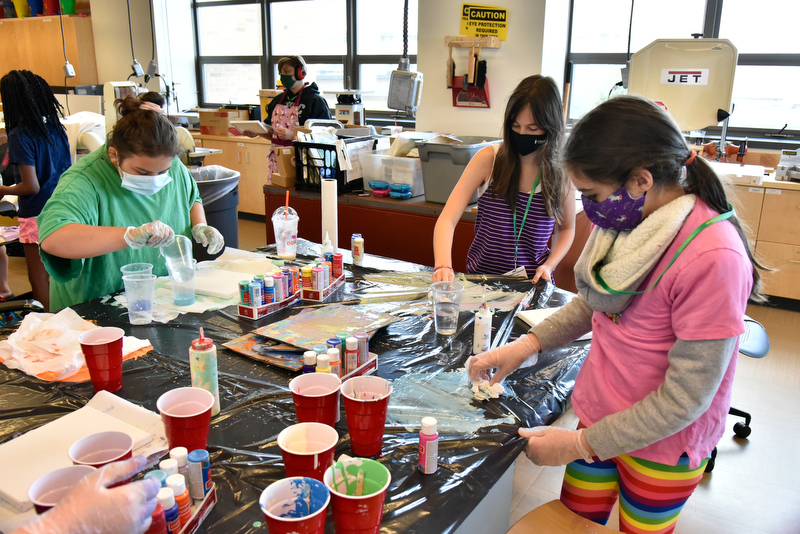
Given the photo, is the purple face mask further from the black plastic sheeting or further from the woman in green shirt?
the woman in green shirt

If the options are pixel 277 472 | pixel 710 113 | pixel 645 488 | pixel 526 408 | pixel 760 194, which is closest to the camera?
pixel 277 472

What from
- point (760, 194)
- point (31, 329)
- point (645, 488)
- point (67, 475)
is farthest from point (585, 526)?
point (760, 194)

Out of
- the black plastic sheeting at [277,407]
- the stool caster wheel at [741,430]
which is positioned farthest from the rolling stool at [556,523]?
the stool caster wheel at [741,430]

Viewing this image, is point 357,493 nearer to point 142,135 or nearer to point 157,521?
point 157,521

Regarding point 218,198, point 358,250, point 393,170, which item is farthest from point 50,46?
point 358,250

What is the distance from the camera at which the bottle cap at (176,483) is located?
79 cm

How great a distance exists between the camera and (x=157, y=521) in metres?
0.76

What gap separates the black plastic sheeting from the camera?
923 millimetres

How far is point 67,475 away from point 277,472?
333mm

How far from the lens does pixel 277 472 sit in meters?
0.98

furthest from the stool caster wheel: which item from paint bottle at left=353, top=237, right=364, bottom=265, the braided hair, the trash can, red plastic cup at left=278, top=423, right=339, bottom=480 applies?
the braided hair

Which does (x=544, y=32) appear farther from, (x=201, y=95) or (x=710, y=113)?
(x=201, y=95)

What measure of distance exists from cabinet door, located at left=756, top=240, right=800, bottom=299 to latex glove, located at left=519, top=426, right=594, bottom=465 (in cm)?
333

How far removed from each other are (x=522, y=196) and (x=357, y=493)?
1.48 m
